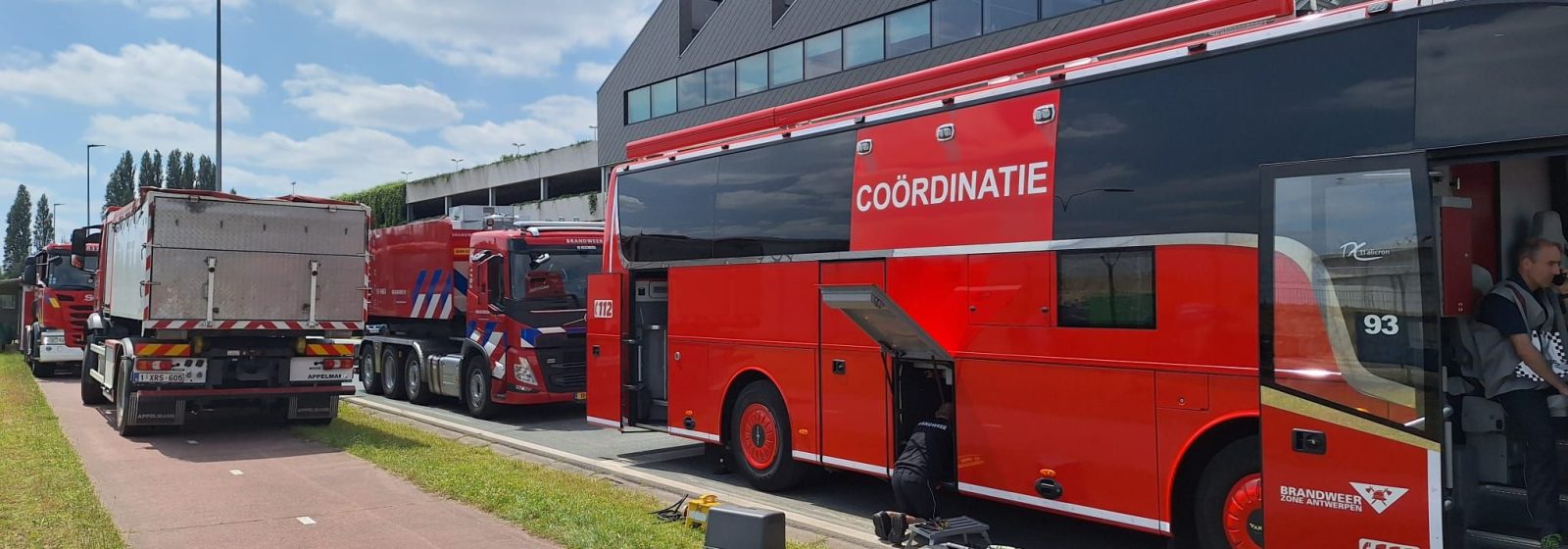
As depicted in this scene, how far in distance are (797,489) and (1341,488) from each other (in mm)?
4968

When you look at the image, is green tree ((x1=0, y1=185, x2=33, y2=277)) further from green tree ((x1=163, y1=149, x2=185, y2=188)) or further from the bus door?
the bus door

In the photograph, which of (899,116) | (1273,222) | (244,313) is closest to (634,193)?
(899,116)

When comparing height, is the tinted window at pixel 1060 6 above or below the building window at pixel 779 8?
below

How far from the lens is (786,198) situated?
889 centimetres

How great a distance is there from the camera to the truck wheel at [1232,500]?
5.72 meters

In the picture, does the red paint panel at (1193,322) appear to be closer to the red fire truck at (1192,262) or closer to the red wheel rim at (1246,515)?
the red fire truck at (1192,262)

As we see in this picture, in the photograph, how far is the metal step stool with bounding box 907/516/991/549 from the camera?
6434mm

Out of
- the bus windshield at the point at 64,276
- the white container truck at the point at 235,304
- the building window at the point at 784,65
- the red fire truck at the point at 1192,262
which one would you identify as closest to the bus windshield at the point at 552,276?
the white container truck at the point at 235,304

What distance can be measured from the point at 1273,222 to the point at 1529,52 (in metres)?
1.34

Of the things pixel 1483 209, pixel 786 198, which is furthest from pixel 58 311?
pixel 1483 209

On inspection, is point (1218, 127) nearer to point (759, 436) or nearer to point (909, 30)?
point (759, 436)

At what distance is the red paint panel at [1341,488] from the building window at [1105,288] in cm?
102

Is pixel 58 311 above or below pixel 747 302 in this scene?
below

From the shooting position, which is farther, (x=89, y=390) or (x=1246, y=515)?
(x=89, y=390)
